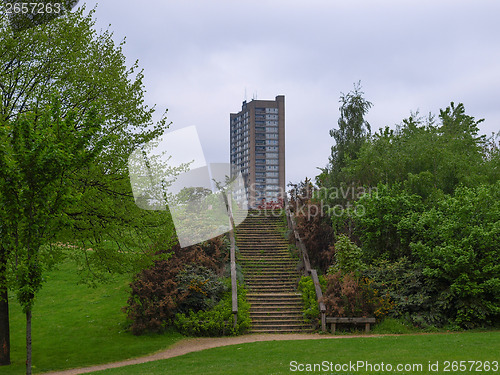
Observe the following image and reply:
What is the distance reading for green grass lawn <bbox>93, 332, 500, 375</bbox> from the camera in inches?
396

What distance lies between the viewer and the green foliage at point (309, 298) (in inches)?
661

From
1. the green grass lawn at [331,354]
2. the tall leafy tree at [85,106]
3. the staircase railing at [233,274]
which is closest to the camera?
the green grass lawn at [331,354]

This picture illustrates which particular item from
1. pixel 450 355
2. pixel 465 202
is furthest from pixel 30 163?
Answer: pixel 465 202

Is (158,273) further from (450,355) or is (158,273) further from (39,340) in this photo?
(450,355)

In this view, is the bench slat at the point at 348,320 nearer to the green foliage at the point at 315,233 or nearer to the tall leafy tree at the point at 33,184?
the green foliage at the point at 315,233

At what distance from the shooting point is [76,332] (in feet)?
52.4

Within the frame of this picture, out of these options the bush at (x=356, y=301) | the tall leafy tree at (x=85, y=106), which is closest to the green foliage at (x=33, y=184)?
the tall leafy tree at (x=85, y=106)

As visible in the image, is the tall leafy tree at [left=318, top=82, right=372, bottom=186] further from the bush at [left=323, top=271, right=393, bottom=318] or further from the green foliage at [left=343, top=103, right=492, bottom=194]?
the bush at [left=323, top=271, right=393, bottom=318]

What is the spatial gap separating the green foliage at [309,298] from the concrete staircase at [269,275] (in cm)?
28

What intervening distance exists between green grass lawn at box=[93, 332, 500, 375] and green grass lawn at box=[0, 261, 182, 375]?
97.0 inches

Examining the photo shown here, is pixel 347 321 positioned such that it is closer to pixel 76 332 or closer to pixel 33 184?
pixel 76 332

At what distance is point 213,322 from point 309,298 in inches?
153

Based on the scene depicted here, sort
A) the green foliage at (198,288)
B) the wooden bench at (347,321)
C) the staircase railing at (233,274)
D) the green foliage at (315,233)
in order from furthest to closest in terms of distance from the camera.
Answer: the green foliage at (315,233)
the green foliage at (198,288)
the staircase railing at (233,274)
the wooden bench at (347,321)

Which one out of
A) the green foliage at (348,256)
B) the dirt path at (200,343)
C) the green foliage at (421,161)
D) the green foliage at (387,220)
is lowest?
the dirt path at (200,343)
